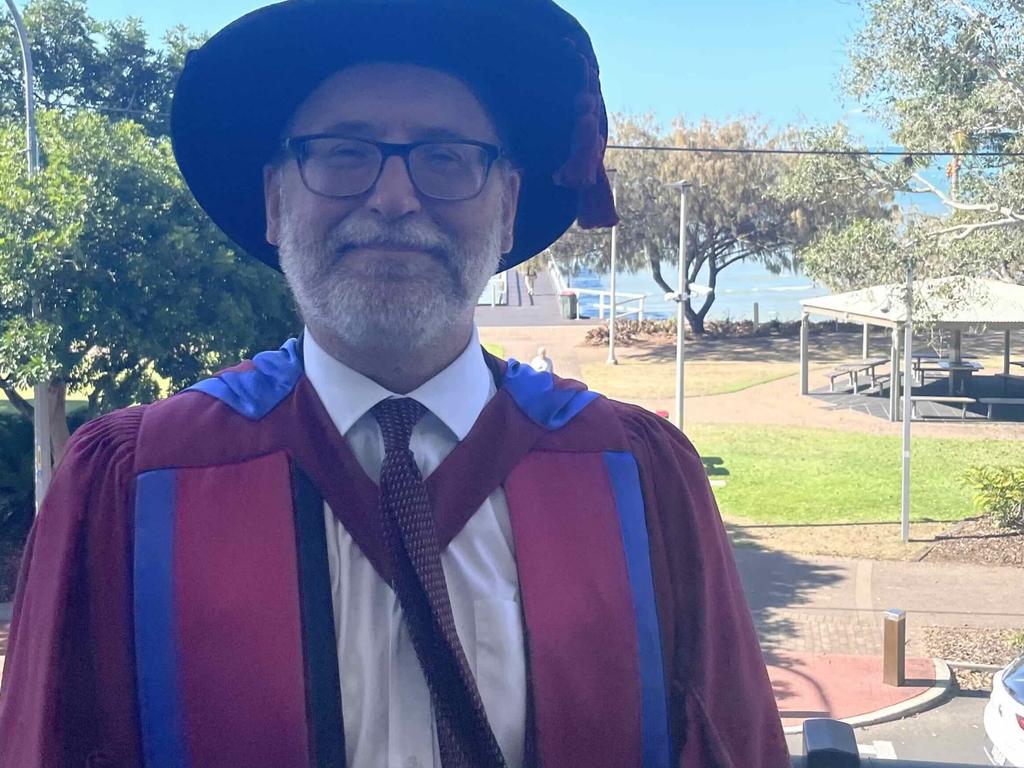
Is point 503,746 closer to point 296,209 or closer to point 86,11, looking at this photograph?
point 296,209

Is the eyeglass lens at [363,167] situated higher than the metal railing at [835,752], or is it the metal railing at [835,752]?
the eyeglass lens at [363,167]

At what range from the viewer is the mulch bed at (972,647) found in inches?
356

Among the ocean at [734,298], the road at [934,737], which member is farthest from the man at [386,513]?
the ocean at [734,298]

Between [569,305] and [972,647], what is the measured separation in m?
31.3

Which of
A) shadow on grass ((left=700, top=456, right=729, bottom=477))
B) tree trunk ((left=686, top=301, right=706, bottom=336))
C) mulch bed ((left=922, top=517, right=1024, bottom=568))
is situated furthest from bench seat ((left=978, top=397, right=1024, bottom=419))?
tree trunk ((left=686, top=301, right=706, bottom=336))

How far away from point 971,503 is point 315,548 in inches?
574

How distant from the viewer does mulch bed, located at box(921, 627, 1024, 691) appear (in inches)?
356

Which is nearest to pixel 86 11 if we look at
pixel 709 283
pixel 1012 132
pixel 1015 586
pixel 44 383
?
pixel 44 383

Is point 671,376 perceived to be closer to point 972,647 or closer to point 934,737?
point 972,647

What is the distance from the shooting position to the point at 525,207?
84.2 inches

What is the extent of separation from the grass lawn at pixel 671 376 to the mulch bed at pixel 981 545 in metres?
10.1

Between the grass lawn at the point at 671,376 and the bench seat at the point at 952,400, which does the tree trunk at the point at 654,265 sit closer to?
the grass lawn at the point at 671,376

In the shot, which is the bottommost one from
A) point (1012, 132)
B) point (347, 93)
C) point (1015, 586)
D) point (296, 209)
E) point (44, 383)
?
point (1015, 586)

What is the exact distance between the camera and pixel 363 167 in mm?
1719
